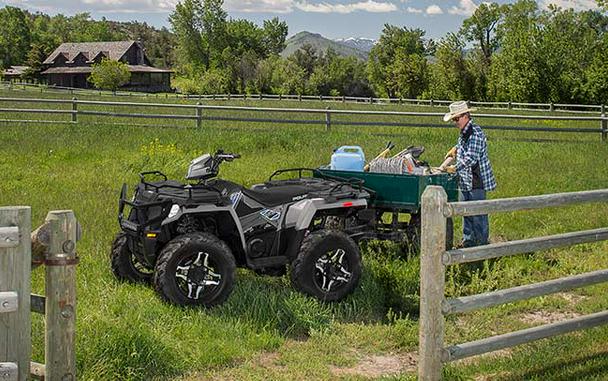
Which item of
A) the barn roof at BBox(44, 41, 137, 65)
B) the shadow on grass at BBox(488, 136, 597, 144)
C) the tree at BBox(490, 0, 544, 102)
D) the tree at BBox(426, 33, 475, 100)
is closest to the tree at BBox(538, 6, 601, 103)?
the tree at BBox(490, 0, 544, 102)

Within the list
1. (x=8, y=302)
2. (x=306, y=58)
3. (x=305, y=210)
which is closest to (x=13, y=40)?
(x=306, y=58)

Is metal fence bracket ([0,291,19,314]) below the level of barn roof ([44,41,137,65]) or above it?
below

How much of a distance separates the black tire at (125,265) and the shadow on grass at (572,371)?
3.78 m

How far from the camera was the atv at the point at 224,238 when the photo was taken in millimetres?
6855

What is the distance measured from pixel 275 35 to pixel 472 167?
114321 millimetres

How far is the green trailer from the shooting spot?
8.33 m

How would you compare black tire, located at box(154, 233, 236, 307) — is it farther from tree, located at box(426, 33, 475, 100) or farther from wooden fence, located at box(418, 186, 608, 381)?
tree, located at box(426, 33, 475, 100)

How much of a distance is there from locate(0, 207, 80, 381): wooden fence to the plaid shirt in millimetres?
5674

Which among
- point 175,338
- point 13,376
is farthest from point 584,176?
point 13,376

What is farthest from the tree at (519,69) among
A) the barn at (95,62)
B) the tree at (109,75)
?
the barn at (95,62)

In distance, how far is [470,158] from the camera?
29.8 feet

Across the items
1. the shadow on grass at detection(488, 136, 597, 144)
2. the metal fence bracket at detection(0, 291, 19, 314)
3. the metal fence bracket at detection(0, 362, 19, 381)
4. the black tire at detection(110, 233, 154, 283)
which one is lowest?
the black tire at detection(110, 233, 154, 283)

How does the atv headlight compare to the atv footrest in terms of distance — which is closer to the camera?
the atv headlight

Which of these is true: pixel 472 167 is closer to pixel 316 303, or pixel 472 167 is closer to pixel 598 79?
pixel 316 303
